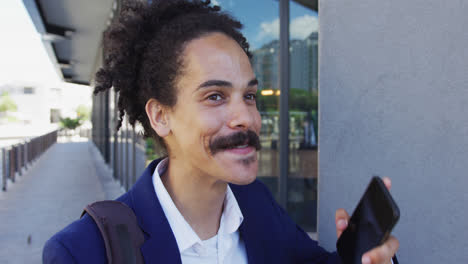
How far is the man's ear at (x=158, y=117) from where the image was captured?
1520 millimetres

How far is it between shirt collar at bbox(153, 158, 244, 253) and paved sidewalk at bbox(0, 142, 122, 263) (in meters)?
3.82

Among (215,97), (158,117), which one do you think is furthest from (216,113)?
(158,117)

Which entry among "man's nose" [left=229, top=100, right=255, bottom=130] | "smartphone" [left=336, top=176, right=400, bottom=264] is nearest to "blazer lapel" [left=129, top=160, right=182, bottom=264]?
"man's nose" [left=229, top=100, right=255, bottom=130]

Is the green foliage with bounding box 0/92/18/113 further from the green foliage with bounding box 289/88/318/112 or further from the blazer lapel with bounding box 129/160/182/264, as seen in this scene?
the blazer lapel with bounding box 129/160/182/264

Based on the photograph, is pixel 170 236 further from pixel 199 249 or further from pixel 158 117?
pixel 158 117

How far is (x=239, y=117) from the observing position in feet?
4.42

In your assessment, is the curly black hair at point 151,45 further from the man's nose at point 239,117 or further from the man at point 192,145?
the man's nose at point 239,117

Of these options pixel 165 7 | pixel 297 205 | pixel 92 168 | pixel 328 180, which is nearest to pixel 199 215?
pixel 328 180

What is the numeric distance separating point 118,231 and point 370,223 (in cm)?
82

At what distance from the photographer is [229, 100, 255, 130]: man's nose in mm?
1346

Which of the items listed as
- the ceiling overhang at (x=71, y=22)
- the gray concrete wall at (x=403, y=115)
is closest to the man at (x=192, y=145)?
the gray concrete wall at (x=403, y=115)

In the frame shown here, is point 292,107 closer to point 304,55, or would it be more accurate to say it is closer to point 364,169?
point 304,55

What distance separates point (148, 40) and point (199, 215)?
83 centimetres

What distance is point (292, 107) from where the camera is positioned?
18.8 ft
